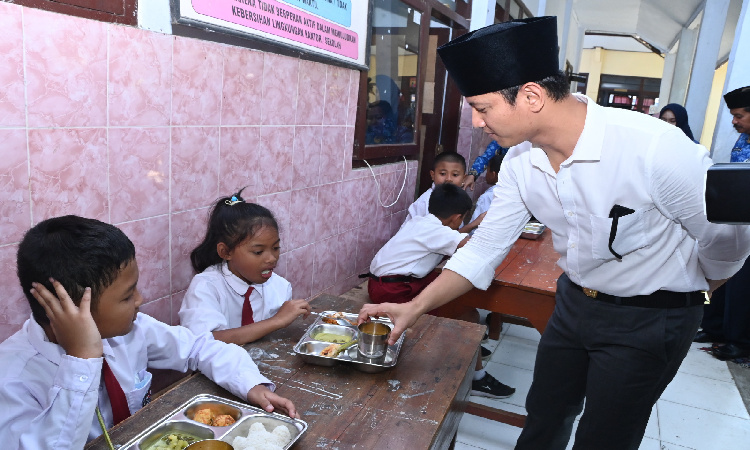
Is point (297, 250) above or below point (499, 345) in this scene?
above

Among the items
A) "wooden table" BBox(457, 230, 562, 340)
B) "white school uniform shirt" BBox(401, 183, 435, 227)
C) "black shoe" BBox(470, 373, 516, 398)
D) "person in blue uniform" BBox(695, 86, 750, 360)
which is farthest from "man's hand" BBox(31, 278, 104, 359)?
"person in blue uniform" BBox(695, 86, 750, 360)

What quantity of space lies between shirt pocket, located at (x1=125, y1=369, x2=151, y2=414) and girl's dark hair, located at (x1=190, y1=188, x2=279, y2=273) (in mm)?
639

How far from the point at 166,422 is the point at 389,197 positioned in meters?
2.99

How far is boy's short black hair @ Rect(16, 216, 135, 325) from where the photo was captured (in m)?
1.13

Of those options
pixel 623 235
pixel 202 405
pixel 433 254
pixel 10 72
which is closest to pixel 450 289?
pixel 623 235

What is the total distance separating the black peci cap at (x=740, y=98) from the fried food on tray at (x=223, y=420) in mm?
4053

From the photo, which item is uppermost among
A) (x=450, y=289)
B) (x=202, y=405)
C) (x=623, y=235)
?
(x=623, y=235)

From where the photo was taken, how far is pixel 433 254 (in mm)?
3135

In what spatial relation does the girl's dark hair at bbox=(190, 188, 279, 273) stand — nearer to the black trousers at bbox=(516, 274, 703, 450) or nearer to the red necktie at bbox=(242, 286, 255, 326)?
the red necktie at bbox=(242, 286, 255, 326)

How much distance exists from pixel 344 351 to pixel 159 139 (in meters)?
1.08

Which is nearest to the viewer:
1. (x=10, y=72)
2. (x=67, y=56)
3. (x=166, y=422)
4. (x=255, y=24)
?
(x=166, y=422)

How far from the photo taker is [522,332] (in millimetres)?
4121

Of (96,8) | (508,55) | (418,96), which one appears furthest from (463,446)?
(418,96)

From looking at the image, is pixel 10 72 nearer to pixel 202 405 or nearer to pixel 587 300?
pixel 202 405
